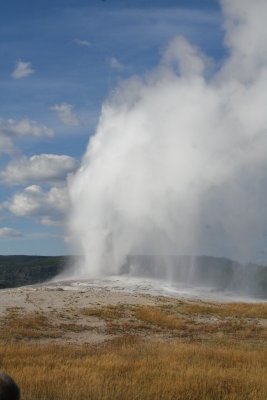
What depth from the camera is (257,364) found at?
13.2 m

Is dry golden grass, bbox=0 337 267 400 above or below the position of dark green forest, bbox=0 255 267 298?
below

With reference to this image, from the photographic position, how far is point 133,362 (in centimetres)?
1261

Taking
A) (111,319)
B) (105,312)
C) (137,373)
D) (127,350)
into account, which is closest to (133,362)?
(137,373)

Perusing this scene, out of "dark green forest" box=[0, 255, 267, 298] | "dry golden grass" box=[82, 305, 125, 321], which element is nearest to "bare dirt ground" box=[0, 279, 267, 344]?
"dry golden grass" box=[82, 305, 125, 321]

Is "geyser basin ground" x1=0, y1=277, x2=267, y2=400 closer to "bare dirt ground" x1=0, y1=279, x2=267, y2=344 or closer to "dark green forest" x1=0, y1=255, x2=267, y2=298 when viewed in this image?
"bare dirt ground" x1=0, y1=279, x2=267, y2=344

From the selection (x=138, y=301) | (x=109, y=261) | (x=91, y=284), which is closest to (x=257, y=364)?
(x=138, y=301)

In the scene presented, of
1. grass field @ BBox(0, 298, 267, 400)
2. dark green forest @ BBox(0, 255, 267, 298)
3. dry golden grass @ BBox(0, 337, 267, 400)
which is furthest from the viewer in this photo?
dark green forest @ BBox(0, 255, 267, 298)

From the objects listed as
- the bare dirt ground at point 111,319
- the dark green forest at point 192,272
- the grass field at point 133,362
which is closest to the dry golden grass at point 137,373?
the grass field at point 133,362

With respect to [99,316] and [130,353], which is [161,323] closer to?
[99,316]

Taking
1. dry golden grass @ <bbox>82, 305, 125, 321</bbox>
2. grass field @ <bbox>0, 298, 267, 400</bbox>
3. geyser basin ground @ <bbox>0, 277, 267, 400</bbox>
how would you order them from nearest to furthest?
grass field @ <bbox>0, 298, 267, 400</bbox>, geyser basin ground @ <bbox>0, 277, 267, 400</bbox>, dry golden grass @ <bbox>82, 305, 125, 321</bbox>

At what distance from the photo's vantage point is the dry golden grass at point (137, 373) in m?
9.36

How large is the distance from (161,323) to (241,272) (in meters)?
62.2

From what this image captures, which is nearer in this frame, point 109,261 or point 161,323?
point 161,323

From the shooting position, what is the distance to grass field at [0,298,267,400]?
955 centimetres
